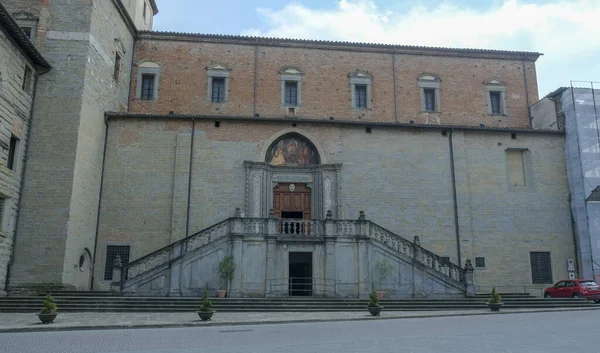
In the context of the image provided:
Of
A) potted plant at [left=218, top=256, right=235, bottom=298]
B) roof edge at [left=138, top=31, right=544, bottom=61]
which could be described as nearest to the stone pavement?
potted plant at [left=218, top=256, right=235, bottom=298]

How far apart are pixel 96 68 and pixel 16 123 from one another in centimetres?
403

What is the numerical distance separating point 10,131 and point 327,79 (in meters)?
14.5

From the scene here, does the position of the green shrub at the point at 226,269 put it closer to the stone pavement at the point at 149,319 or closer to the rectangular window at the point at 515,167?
the stone pavement at the point at 149,319

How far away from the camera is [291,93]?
26.5m

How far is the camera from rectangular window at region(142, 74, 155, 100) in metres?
25.4

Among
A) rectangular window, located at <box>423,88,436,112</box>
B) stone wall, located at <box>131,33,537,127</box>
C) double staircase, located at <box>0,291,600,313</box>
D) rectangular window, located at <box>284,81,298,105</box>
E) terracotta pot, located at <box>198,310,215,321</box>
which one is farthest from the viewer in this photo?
rectangular window, located at <box>423,88,436,112</box>

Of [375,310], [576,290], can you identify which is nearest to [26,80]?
[375,310]

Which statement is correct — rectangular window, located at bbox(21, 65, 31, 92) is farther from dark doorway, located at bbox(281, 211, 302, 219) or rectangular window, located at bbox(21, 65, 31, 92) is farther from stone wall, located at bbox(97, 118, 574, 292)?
dark doorway, located at bbox(281, 211, 302, 219)

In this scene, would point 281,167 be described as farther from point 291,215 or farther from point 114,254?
point 114,254

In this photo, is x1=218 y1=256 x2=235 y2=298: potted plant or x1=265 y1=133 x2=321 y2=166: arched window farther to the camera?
x1=265 y1=133 x2=321 y2=166: arched window

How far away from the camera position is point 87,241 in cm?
2069

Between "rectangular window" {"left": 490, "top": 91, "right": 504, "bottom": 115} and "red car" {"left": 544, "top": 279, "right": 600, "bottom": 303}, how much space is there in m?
9.50

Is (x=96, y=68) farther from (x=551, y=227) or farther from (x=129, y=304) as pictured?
(x=551, y=227)

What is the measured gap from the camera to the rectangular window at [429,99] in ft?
88.7
